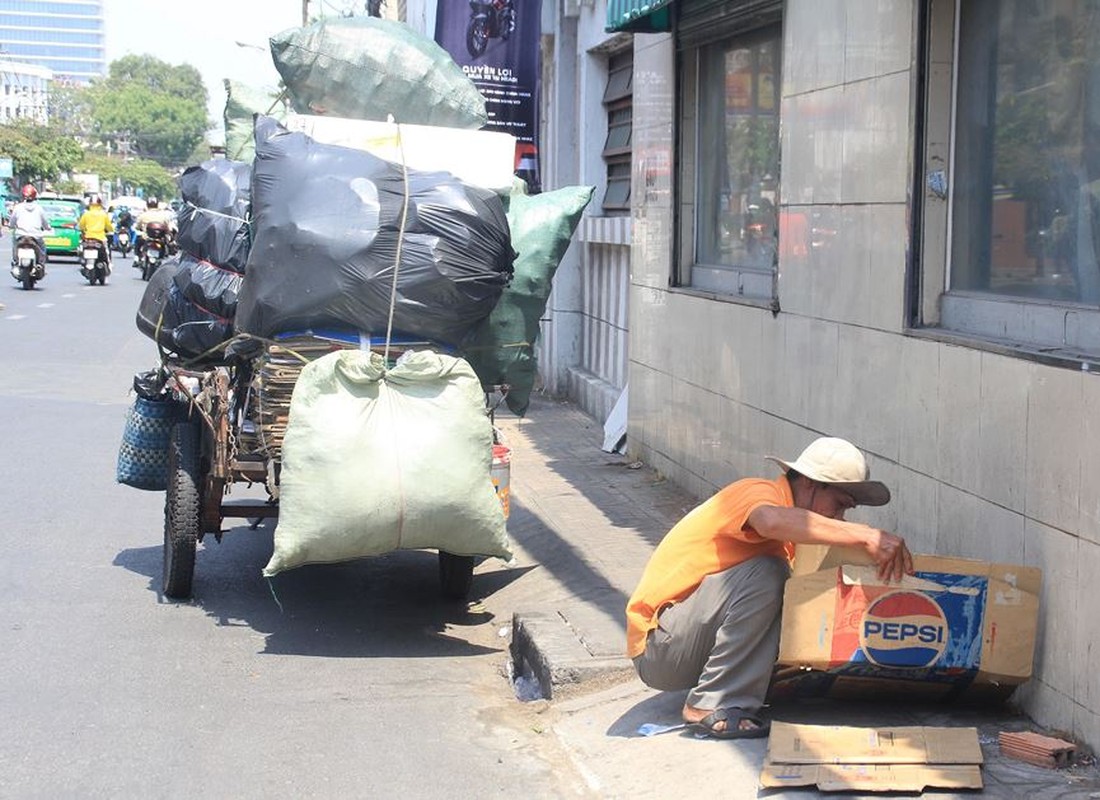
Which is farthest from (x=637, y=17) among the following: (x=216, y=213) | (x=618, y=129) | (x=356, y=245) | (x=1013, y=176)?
(x=618, y=129)

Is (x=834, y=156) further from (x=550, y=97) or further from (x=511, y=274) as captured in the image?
(x=550, y=97)

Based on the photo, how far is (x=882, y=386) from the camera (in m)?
5.65

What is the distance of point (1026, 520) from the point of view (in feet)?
14.9

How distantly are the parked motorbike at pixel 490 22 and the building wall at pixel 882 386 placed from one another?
14.8 ft

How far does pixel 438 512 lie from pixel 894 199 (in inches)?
85.2

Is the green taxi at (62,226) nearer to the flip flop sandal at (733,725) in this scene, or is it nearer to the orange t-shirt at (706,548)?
the orange t-shirt at (706,548)

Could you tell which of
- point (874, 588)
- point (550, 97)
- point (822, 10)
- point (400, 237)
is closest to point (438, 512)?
point (400, 237)

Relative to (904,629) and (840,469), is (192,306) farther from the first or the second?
(904,629)

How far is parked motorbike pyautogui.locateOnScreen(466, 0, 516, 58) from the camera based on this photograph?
40.5 feet

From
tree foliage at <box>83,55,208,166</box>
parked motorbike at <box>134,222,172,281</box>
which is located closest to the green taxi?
parked motorbike at <box>134,222,172,281</box>

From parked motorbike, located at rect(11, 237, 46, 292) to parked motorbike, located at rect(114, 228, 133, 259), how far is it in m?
15.3

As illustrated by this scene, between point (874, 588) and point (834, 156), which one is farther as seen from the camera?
point (834, 156)

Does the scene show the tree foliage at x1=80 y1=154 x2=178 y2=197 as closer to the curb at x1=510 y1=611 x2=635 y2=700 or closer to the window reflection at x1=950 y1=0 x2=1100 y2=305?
the curb at x1=510 y1=611 x2=635 y2=700

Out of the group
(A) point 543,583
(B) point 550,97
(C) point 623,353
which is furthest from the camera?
(B) point 550,97
